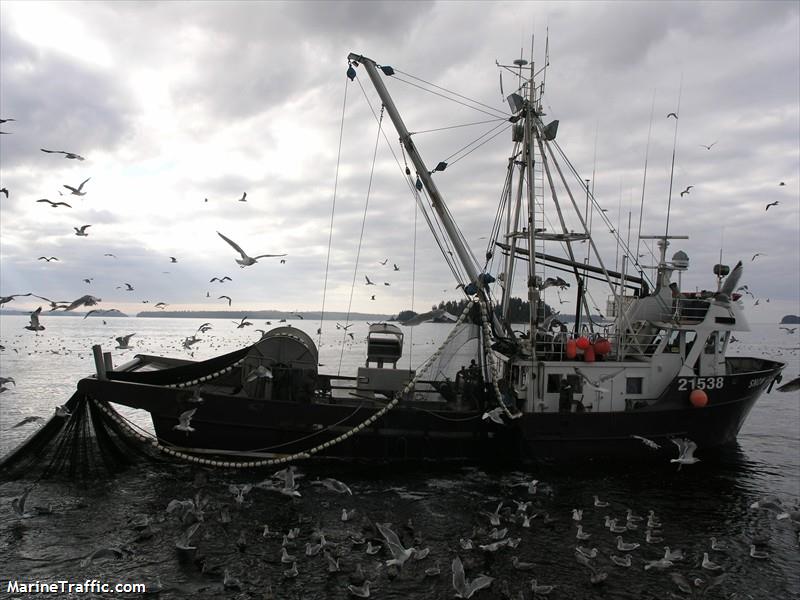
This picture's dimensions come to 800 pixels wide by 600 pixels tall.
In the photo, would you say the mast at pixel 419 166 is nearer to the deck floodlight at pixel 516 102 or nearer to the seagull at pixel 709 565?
the deck floodlight at pixel 516 102

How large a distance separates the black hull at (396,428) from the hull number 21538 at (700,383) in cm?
8

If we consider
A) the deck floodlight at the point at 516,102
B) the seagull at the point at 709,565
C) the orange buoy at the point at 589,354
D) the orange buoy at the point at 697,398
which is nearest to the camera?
the seagull at the point at 709,565

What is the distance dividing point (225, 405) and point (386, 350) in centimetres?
662

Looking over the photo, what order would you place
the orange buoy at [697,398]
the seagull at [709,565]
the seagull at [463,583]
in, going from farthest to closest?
1. the orange buoy at [697,398]
2. the seagull at [709,565]
3. the seagull at [463,583]

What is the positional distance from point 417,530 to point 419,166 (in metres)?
12.6

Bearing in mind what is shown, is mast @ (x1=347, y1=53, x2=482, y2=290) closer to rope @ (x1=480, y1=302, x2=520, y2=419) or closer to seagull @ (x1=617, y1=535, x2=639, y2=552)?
rope @ (x1=480, y1=302, x2=520, y2=419)

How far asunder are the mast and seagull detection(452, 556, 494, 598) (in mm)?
11576

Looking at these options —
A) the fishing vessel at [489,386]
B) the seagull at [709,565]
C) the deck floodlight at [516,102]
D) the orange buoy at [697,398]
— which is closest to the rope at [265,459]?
the fishing vessel at [489,386]

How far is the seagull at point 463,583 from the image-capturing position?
11195mm

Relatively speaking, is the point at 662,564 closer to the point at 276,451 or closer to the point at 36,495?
the point at 276,451

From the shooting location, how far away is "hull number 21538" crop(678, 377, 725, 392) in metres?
20.8

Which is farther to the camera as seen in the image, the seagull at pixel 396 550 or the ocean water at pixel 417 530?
the seagull at pixel 396 550

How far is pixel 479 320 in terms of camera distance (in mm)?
21031

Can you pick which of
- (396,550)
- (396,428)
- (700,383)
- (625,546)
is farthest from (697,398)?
(396,550)
